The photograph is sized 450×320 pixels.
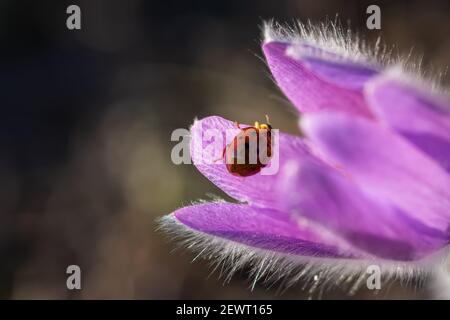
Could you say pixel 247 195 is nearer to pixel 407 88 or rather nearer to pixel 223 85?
pixel 407 88

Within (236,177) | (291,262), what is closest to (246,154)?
(236,177)

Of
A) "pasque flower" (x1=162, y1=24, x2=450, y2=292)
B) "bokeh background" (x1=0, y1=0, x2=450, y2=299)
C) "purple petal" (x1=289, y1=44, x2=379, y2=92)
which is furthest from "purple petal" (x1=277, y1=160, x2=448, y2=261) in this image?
"bokeh background" (x1=0, y1=0, x2=450, y2=299)

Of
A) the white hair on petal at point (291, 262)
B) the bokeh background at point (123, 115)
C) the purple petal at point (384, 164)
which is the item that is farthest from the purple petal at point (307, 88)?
the bokeh background at point (123, 115)

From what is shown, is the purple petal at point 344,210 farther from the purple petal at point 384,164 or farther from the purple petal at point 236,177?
the purple petal at point 236,177

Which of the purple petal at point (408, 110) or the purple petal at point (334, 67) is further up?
the purple petal at point (334, 67)

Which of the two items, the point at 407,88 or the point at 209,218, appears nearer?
the point at 407,88
